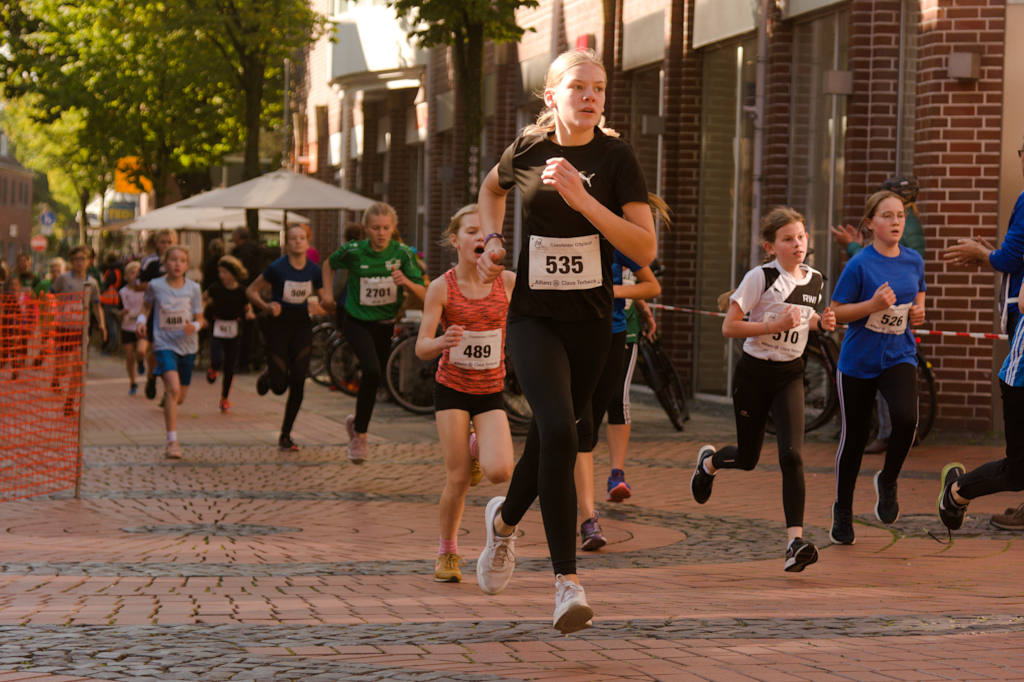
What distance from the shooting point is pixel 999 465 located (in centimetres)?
775

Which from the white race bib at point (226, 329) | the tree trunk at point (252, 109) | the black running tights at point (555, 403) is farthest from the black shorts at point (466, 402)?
the tree trunk at point (252, 109)

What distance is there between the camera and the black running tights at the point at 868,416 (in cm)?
817

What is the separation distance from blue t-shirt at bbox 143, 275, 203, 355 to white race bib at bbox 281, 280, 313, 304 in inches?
31.4

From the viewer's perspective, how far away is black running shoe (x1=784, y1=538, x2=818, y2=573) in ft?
23.7

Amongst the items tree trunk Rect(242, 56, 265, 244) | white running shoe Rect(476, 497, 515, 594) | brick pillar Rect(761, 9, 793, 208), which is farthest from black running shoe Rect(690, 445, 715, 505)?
tree trunk Rect(242, 56, 265, 244)

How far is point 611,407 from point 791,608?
10.7ft

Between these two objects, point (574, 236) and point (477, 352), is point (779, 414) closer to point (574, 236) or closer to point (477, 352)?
point (477, 352)

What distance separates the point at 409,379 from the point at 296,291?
3.20 meters

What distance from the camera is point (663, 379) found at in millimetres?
14375

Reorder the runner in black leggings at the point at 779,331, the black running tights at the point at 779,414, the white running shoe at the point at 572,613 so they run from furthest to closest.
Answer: the runner in black leggings at the point at 779,331, the black running tights at the point at 779,414, the white running shoe at the point at 572,613

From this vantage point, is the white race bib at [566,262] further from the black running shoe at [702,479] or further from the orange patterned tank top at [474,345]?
the black running shoe at [702,479]

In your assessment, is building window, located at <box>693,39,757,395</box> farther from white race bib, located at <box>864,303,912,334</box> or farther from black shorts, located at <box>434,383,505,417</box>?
black shorts, located at <box>434,383,505,417</box>

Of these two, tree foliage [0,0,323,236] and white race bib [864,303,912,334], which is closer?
white race bib [864,303,912,334]

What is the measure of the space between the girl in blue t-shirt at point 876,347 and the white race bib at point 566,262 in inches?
104
